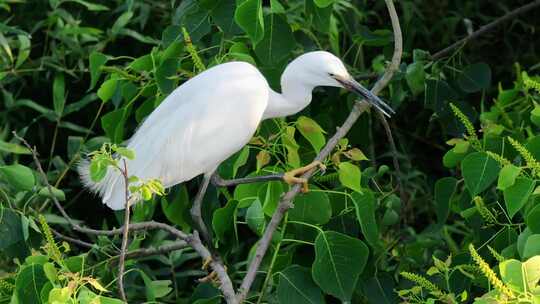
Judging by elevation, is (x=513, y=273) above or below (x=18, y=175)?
above

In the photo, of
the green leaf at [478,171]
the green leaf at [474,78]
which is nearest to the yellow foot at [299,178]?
the green leaf at [478,171]

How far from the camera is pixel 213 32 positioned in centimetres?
247

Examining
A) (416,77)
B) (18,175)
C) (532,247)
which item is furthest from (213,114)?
(532,247)

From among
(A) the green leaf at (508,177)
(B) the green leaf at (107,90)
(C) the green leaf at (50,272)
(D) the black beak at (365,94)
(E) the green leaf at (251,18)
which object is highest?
(E) the green leaf at (251,18)

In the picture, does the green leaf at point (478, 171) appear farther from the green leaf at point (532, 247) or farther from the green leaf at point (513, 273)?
the green leaf at point (513, 273)

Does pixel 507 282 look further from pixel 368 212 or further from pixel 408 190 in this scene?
pixel 408 190

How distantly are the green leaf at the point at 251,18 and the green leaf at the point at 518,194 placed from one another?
0.56 meters

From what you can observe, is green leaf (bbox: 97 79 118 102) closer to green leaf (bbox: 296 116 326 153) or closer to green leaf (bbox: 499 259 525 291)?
green leaf (bbox: 296 116 326 153)

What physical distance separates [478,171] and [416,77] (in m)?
0.55

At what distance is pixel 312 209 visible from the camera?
6.34ft

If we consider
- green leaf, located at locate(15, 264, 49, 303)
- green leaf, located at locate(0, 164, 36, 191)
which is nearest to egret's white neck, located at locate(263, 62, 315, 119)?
green leaf, located at locate(0, 164, 36, 191)

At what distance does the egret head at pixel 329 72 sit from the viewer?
Result: 1.99 m

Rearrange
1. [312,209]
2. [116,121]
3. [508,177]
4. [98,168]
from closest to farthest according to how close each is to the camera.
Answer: [98,168] < [508,177] < [312,209] < [116,121]

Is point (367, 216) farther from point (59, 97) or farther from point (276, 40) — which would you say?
point (59, 97)
